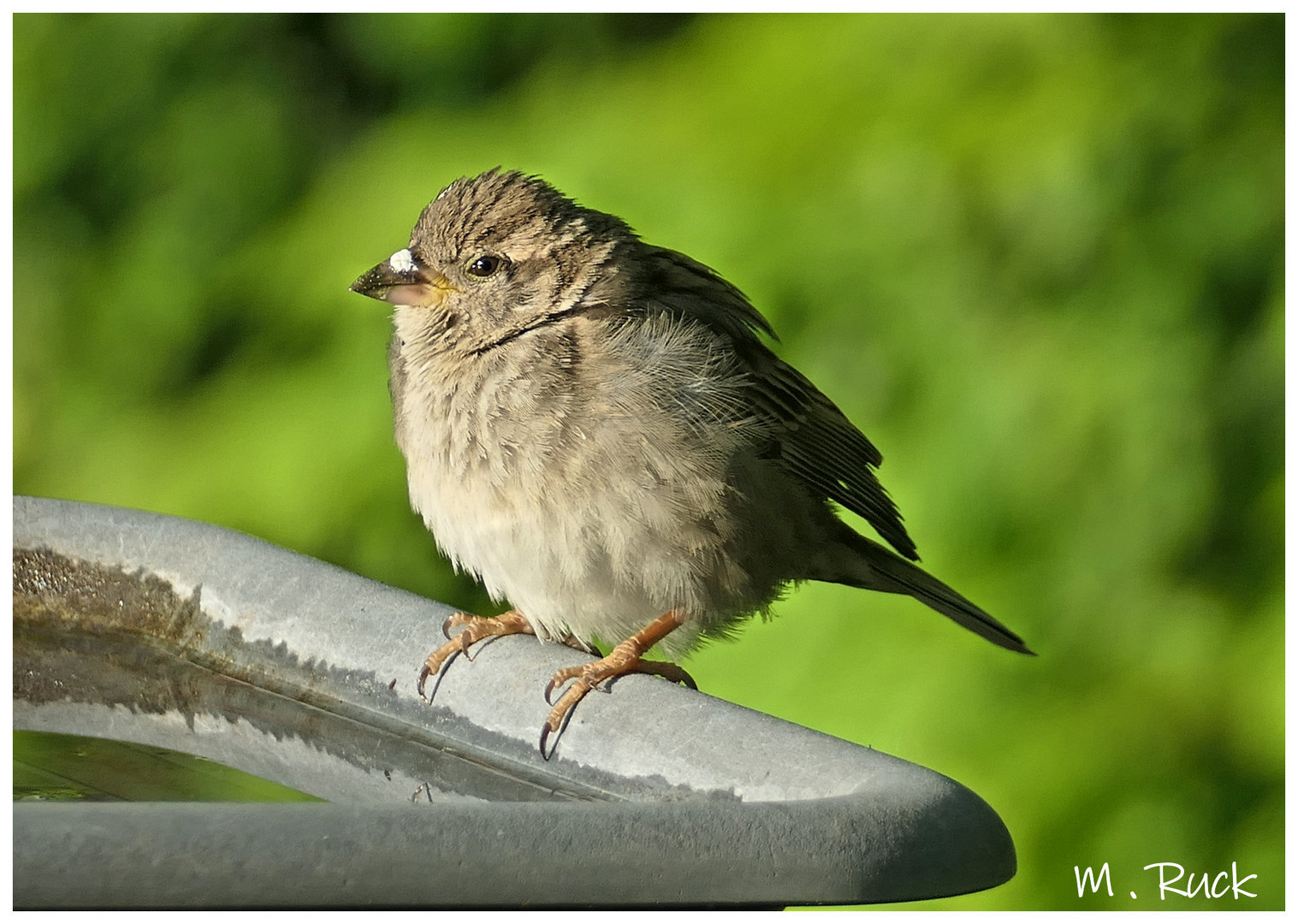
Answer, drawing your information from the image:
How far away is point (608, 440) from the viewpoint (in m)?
2.47

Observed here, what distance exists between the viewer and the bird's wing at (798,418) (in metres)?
2.71

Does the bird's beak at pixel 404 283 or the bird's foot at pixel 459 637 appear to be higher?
the bird's beak at pixel 404 283

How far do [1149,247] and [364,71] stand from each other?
1.61 metres

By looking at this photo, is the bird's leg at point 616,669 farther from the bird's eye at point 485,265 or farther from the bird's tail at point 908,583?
the bird's eye at point 485,265

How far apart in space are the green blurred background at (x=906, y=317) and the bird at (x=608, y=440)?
109mm

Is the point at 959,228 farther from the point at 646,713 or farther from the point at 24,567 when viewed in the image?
the point at 24,567

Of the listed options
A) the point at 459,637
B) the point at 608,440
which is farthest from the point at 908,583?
the point at 459,637

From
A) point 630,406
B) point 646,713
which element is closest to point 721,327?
point 630,406

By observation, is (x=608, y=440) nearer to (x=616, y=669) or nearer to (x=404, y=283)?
(x=616, y=669)

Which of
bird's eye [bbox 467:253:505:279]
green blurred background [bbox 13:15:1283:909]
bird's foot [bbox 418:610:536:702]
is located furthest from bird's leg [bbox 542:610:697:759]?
bird's eye [bbox 467:253:505:279]

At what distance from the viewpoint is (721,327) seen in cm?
271

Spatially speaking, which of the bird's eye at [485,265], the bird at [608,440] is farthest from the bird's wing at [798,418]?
the bird's eye at [485,265]

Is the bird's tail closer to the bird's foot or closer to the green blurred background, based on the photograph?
the green blurred background

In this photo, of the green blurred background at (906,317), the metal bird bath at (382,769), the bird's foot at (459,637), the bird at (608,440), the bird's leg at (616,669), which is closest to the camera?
the metal bird bath at (382,769)
